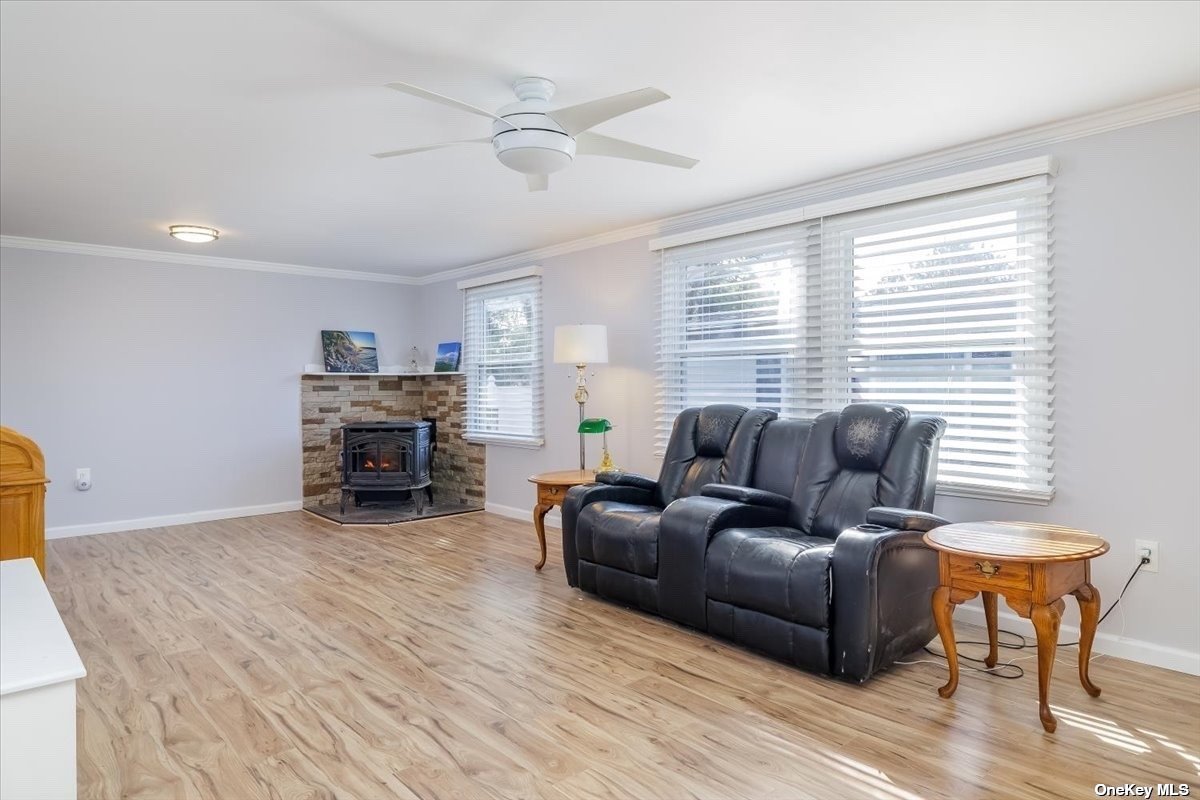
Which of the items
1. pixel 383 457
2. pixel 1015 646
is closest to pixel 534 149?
pixel 1015 646

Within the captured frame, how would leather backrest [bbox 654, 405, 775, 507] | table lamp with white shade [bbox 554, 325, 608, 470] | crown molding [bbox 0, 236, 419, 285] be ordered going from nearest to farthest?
leather backrest [bbox 654, 405, 775, 507], table lamp with white shade [bbox 554, 325, 608, 470], crown molding [bbox 0, 236, 419, 285]

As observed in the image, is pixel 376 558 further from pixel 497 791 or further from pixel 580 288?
pixel 497 791

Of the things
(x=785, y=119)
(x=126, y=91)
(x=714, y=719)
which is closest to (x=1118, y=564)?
(x=714, y=719)

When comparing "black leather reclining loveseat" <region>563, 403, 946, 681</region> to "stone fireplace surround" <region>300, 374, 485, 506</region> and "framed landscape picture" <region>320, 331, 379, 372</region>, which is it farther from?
"framed landscape picture" <region>320, 331, 379, 372</region>

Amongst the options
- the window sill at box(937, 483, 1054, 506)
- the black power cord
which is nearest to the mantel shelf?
the window sill at box(937, 483, 1054, 506)

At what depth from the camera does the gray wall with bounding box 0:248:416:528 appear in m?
5.52

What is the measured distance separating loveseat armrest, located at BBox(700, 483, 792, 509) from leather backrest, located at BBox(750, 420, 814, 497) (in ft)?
0.37

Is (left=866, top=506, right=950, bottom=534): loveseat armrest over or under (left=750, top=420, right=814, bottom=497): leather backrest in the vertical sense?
under

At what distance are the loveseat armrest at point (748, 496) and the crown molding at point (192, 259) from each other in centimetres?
494

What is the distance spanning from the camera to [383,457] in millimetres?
6559

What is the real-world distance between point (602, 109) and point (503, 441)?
4281 mm

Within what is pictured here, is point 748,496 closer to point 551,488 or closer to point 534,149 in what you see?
point 551,488

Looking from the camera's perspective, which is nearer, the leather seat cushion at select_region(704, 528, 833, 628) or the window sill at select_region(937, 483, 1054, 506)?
the leather seat cushion at select_region(704, 528, 833, 628)

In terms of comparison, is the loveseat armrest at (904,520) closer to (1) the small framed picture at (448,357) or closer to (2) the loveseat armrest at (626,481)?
(2) the loveseat armrest at (626,481)
